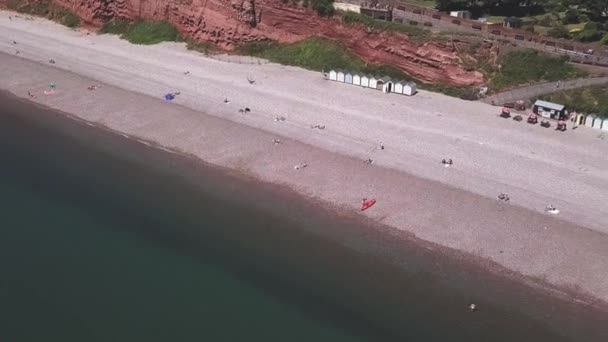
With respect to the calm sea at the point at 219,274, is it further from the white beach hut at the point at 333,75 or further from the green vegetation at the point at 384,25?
the green vegetation at the point at 384,25

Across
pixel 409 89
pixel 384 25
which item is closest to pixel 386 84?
pixel 409 89

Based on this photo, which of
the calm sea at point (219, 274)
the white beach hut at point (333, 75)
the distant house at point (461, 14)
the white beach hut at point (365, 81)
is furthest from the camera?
the distant house at point (461, 14)

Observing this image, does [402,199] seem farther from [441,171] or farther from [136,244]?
[136,244]

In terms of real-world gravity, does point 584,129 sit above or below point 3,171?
above

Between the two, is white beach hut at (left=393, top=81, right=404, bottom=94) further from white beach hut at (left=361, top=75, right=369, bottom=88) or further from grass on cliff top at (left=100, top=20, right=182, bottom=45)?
grass on cliff top at (left=100, top=20, right=182, bottom=45)

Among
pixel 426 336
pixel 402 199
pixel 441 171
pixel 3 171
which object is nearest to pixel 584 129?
pixel 441 171

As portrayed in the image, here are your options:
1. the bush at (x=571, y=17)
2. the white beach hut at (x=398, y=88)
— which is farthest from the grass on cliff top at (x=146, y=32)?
the bush at (x=571, y=17)
